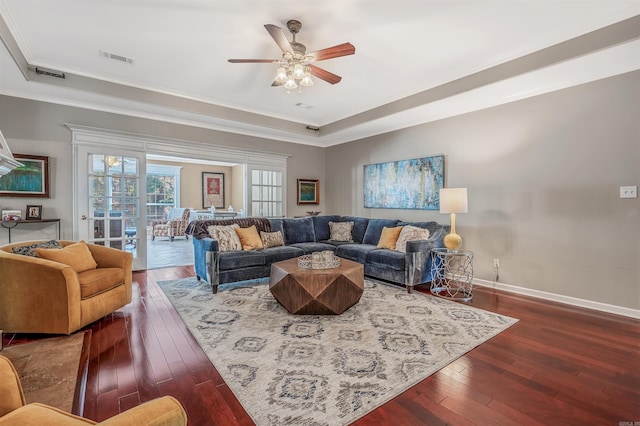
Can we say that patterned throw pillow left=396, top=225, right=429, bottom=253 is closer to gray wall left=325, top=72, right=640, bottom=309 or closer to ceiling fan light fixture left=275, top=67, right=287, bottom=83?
gray wall left=325, top=72, right=640, bottom=309

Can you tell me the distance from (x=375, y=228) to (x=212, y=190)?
742cm

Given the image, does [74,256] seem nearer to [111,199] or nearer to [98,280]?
[98,280]

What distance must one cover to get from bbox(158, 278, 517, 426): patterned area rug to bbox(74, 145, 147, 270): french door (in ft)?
5.82

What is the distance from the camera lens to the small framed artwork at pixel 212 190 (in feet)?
34.8

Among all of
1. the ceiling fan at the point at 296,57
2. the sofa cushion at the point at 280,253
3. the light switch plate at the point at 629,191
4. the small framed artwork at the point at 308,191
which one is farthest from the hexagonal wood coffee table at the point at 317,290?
the small framed artwork at the point at 308,191

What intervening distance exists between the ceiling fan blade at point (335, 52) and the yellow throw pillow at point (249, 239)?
2607 millimetres

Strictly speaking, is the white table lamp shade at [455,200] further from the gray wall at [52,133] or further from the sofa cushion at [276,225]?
the gray wall at [52,133]

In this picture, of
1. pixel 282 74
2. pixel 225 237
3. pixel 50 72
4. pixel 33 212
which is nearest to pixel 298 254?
pixel 225 237

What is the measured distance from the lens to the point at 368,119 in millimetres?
5145

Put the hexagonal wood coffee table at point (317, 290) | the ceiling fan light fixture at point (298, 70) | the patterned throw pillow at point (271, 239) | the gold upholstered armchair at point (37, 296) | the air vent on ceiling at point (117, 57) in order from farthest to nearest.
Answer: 1. the patterned throw pillow at point (271, 239)
2. the air vent on ceiling at point (117, 57)
3. the hexagonal wood coffee table at point (317, 290)
4. the ceiling fan light fixture at point (298, 70)
5. the gold upholstered armchair at point (37, 296)

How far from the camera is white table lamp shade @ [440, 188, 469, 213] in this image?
3.88 metres

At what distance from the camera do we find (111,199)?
474cm

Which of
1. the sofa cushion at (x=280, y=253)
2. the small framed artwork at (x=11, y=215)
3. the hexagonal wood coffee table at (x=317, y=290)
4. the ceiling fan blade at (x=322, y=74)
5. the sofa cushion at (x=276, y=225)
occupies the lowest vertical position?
the hexagonal wood coffee table at (x=317, y=290)

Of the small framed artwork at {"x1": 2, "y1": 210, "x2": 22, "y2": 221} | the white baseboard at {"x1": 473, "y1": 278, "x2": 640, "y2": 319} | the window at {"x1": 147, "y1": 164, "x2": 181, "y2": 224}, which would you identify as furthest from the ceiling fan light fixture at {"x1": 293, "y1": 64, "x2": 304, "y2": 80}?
the window at {"x1": 147, "y1": 164, "x2": 181, "y2": 224}
